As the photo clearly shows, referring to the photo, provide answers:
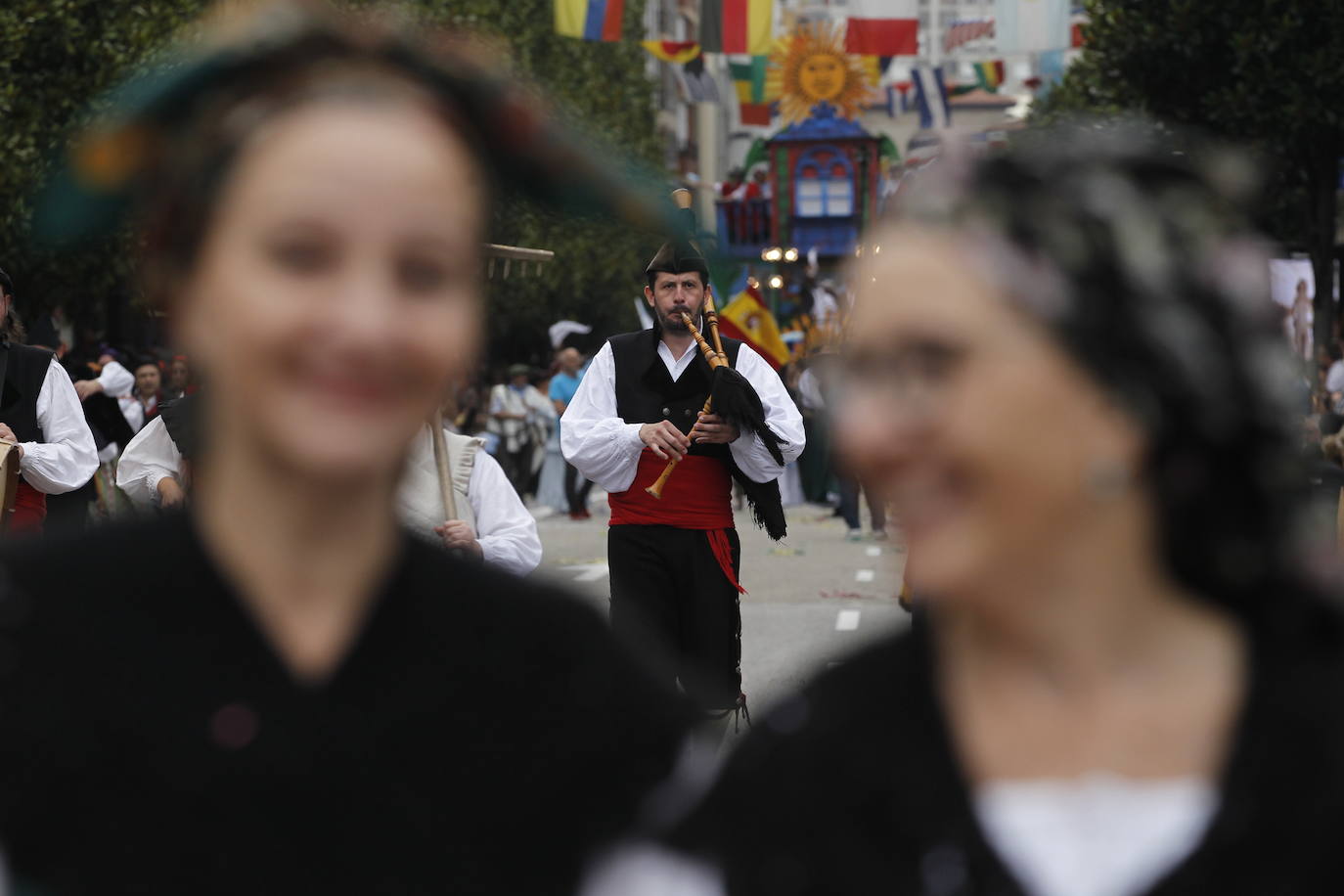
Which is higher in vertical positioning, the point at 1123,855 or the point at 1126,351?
the point at 1126,351

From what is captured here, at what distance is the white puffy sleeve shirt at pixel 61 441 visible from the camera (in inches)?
302

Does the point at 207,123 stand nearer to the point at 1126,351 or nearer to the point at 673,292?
the point at 1126,351

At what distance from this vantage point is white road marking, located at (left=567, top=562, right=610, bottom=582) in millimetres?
14659

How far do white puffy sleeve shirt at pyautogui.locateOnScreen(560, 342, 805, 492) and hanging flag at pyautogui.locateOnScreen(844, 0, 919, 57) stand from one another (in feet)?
62.4

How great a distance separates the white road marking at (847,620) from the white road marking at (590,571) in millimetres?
2446

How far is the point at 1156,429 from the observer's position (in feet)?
5.03

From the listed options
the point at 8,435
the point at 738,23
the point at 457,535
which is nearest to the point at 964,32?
the point at 738,23

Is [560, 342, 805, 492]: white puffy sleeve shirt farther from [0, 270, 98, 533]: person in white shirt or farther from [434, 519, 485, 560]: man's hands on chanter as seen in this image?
[434, 519, 485, 560]: man's hands on chanter

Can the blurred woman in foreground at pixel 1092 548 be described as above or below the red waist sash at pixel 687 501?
above

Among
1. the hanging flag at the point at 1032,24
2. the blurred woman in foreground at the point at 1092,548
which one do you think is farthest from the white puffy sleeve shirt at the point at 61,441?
the hanging flag at the point at 1032,24

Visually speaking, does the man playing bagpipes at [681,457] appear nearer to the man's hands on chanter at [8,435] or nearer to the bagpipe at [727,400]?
the bagpipe at [727,400]

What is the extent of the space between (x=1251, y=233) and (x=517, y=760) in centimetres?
78

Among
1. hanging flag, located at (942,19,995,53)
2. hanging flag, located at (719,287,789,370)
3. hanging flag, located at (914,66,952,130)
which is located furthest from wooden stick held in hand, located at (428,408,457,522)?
hanging flag, located at (914,66,952,130)

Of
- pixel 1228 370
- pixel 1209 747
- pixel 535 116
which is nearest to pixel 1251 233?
pixel 1228 370
